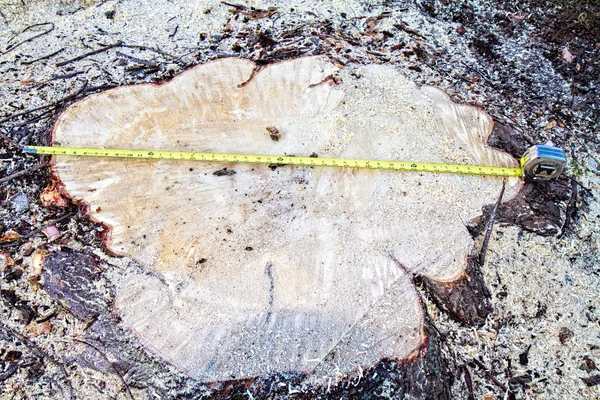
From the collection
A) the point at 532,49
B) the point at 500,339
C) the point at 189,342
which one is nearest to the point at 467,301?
the point at 500,339

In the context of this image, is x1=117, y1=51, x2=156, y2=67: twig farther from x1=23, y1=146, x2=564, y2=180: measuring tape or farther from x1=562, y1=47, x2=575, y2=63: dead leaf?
x1=562, y1=47, x2=575, y2=63: dead leaf

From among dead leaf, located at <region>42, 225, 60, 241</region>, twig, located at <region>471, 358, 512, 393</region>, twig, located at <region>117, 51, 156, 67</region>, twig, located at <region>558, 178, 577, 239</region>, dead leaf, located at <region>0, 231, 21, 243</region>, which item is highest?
twig, located at <region>117, 51, 156, 67</region>

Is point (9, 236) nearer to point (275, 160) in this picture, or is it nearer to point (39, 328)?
point (39, 328)

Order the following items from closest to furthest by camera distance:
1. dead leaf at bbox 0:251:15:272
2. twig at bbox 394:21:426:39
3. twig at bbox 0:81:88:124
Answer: dead leaf at bbox 0:251:15:272 < twig at bbox 0:81:88:124 < twig at bbox 394:21:426:39

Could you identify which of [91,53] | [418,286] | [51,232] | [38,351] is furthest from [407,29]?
[38,351]

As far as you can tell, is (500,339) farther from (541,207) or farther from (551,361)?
(541,207)

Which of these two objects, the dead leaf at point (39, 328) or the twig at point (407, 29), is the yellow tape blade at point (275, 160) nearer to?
the dead leaf at point (39, 328)

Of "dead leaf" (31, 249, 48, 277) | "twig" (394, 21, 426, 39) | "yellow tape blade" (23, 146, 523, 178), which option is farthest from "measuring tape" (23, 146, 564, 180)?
"twig" (394, 21, 426, 39)
